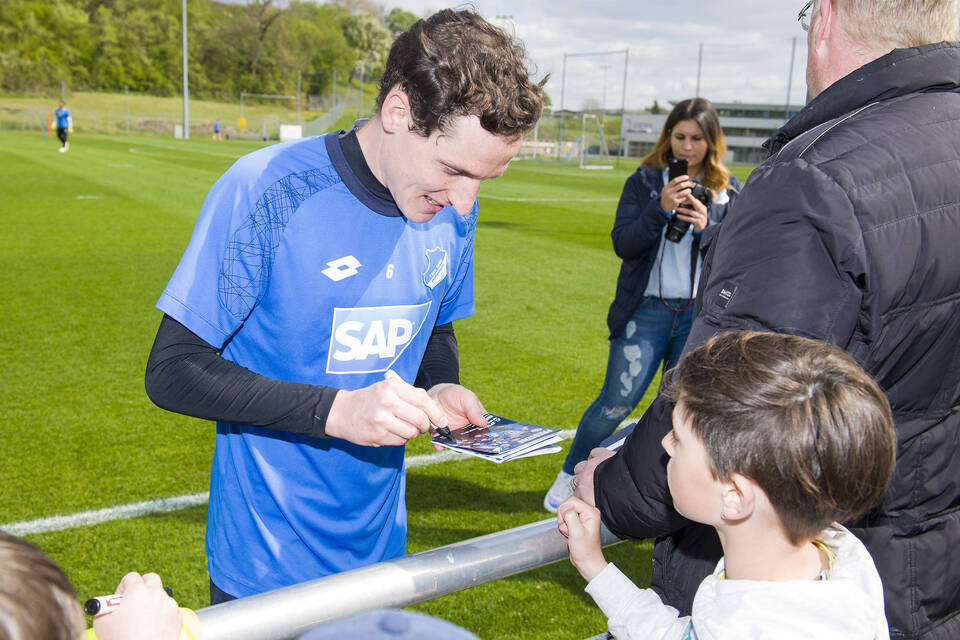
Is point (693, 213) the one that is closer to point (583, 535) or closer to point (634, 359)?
point (634, 359)

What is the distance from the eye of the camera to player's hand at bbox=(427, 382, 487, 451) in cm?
202

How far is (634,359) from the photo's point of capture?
430cm

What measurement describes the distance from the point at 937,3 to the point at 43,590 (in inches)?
71.7

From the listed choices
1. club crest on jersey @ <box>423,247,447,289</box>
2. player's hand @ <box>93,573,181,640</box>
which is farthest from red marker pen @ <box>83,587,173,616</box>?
club crest on jersey @ <box>423,247,447,289</box>

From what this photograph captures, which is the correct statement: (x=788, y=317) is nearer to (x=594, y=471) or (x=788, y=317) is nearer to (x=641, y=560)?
(x=594, y=471)

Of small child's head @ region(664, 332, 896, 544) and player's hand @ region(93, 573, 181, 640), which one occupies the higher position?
small child's head @ region(664, 332, 896, 544)

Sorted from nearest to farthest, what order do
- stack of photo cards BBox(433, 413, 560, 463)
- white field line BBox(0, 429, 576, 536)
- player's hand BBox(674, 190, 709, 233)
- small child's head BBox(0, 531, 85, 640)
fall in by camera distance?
small child's head BBox(0, 531, 85, 640) < stack of photo cards BBox(433, 413, 560, 463) < white field line BBox(0, 429, 576, 536) < player's hand BBox(674, 190, 709, 233)

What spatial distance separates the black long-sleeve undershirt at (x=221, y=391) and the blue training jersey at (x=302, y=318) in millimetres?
52

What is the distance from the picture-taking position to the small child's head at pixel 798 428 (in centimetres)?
123

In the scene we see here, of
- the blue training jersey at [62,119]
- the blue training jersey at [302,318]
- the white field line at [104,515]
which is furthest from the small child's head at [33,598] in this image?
the blue training jersey at [62,119]

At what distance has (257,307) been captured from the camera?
1.81 metres

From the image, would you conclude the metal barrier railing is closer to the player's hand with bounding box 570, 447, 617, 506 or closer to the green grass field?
the player's hand with bounding box 570, 447, 617, 506

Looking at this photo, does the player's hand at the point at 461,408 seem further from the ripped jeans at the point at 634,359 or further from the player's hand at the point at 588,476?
the ripped jeans at the point at 634,359

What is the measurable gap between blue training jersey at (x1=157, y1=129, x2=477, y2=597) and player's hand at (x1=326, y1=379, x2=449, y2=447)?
30 cm
